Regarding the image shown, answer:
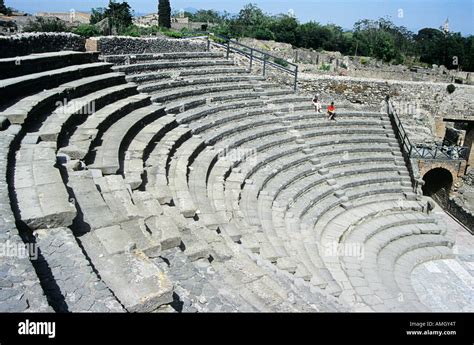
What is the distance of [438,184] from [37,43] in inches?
543

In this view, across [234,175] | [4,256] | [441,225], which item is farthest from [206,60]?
[4,256]

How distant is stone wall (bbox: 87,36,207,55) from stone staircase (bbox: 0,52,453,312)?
0.46 meters

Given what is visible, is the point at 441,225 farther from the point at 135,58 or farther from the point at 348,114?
the point at 135,58

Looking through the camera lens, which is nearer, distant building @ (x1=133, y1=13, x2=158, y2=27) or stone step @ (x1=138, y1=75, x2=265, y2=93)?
stone step @ (x1=138, y1=75, x2=265, y2=93)

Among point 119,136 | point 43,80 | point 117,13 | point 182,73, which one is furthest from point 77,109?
point 117,13

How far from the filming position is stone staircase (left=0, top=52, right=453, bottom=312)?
13.3 ft

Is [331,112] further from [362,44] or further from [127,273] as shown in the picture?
[362,44]

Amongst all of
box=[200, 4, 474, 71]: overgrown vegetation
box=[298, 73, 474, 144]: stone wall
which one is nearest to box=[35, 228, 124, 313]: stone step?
box=[298, 73, 474, 144]: stone wall

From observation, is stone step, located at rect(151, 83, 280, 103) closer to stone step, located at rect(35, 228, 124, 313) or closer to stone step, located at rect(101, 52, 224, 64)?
stone step, located at rect(101, 52, 224, 64)

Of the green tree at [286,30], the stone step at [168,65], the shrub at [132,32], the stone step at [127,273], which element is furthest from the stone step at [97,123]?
the green tree at [286,30]

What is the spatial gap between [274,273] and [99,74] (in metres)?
7.54

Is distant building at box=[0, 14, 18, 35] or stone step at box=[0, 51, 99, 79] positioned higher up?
distant building at box=[0, 14, 18, 35]

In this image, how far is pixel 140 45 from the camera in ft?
43.7
